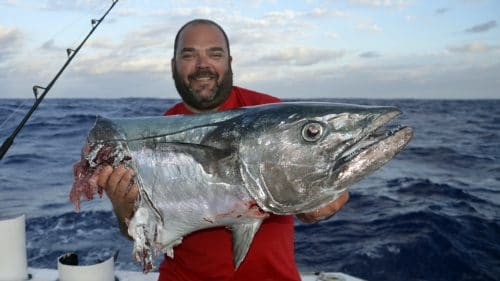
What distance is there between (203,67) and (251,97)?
0.39 metres

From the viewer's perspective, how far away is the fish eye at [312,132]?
2.12 meters

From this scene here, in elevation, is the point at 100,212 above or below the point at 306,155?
below

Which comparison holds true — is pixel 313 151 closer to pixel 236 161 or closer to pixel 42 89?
pixel 236 161

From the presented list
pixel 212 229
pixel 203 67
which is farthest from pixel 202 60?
pixel 212 229

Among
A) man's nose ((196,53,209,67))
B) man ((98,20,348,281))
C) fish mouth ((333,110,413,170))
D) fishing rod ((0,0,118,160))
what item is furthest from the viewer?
fishing rod ((0,0,118,160))

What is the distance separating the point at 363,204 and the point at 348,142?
796 cm

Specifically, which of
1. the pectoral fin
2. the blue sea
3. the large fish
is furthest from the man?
the blue sea

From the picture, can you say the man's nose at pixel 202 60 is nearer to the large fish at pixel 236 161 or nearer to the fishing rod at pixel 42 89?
the large fish at pixel 236 161

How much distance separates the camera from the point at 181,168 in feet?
7.52

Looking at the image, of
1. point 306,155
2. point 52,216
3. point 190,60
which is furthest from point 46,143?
point 306,155

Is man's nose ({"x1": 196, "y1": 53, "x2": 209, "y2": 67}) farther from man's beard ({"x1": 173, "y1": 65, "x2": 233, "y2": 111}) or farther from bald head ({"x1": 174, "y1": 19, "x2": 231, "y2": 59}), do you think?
bald head ({"x1": 174, "y1": 19, "x2": 231, "y2": 59})

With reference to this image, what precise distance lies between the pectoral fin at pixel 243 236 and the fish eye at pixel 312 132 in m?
0.48

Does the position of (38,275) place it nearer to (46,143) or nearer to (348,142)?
(348,142)

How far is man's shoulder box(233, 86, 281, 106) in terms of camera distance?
10.5 ft
